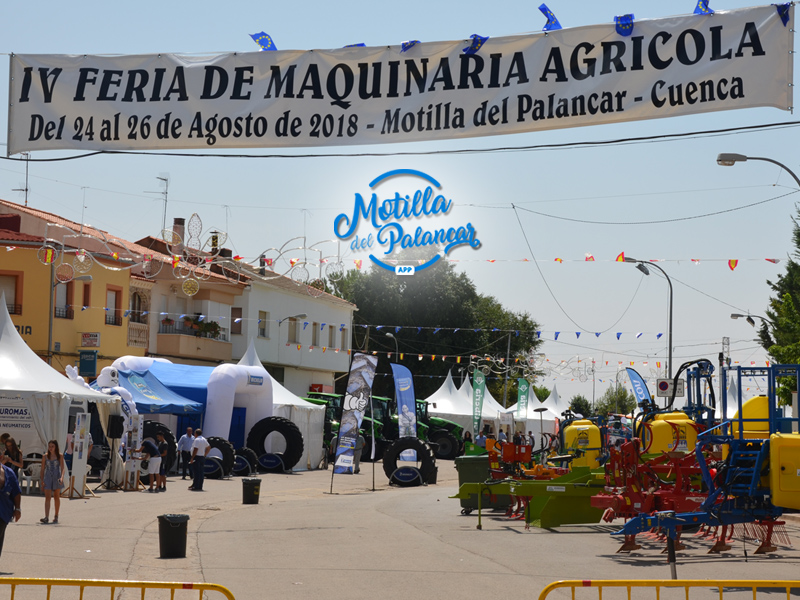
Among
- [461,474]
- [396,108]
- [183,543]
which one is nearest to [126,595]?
[183,543]

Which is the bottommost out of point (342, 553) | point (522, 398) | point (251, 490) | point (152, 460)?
point (251, 490)

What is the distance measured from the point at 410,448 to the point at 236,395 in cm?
832

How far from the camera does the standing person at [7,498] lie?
1059 cm

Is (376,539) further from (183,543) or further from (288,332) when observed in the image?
(288,332)

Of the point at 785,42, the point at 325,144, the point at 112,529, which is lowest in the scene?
the point at 112,529

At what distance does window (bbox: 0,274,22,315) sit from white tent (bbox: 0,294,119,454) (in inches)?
483

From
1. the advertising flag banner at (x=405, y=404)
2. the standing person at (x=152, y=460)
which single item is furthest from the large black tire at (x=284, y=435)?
the standing person at (x=152, y=460)

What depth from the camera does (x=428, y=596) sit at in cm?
980

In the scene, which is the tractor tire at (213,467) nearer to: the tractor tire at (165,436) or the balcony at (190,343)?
the tractor tire at (165,436)

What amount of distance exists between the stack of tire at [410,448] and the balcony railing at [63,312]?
14524mm

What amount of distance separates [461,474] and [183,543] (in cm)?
1035

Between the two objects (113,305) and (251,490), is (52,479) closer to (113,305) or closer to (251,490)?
(251,490)

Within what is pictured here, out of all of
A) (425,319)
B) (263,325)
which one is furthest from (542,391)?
(263,325)

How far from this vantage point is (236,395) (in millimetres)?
34781
